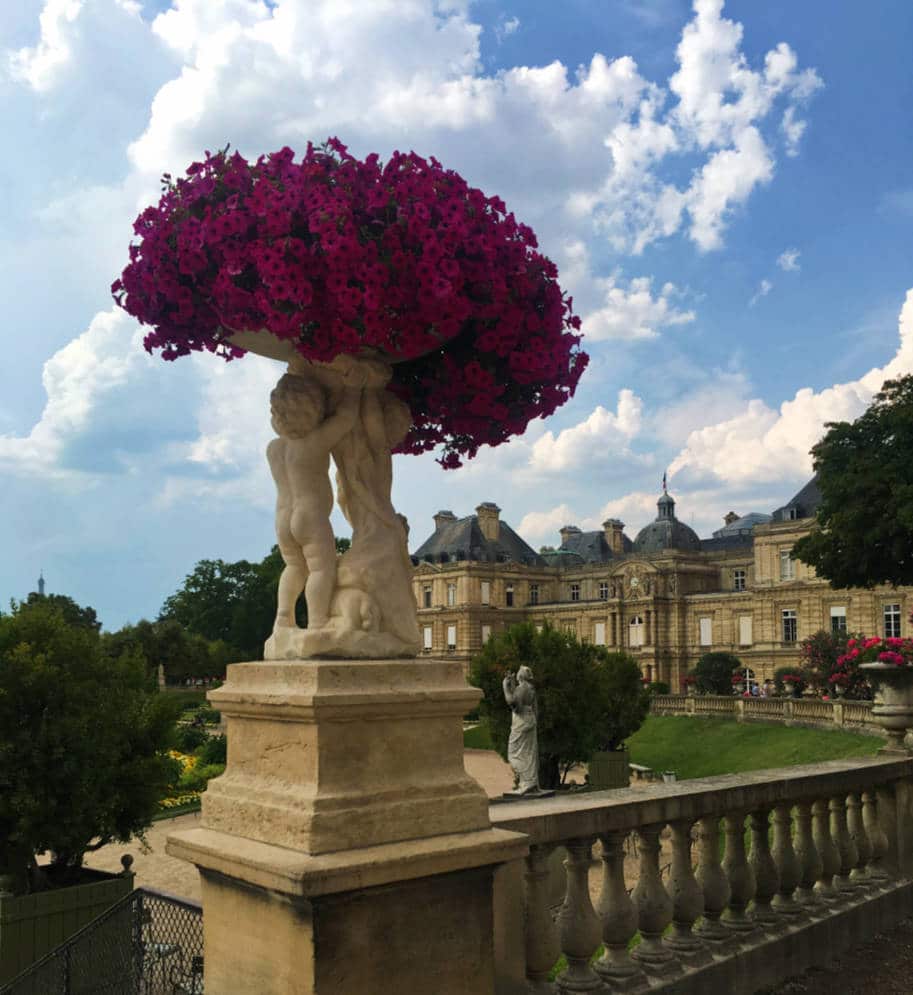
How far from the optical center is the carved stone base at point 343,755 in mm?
2824

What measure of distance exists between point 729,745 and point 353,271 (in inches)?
1252

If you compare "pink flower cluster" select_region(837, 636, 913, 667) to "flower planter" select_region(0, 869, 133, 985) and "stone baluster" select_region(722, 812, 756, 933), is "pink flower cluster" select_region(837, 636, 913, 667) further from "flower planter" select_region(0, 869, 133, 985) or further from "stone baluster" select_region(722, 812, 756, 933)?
"stone baluster" select_region(722, 812, 756, 933)

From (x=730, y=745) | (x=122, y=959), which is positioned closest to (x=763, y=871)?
(x=122, y=959)

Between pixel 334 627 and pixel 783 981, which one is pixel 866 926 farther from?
pixel 334 627

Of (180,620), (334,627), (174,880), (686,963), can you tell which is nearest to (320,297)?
(334,627)

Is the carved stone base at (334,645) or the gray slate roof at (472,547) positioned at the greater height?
the gray slate roof at (472,547)

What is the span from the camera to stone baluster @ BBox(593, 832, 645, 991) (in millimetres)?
3742

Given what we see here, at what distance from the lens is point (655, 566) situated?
224 ft

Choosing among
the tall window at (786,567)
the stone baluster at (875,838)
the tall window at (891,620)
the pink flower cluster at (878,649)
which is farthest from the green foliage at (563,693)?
the tall window at (786,567)

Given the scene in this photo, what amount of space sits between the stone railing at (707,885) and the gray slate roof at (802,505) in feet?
189

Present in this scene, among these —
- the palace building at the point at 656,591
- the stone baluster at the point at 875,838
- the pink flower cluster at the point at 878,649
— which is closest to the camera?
the stone baluster at the point at 875,838

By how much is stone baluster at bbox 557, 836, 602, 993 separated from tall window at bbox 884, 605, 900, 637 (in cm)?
5357

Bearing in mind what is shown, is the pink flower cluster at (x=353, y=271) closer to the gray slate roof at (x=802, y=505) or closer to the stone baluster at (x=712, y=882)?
the stone baluster at (x=712, y=882)

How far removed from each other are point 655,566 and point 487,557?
15.4m
